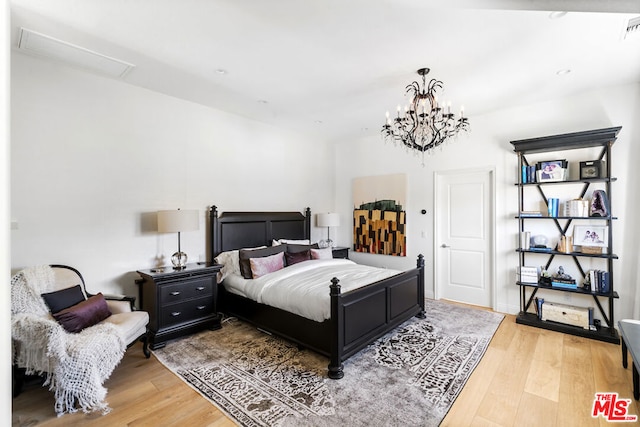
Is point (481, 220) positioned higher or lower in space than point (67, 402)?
higher

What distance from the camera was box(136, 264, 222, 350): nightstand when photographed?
309 cm

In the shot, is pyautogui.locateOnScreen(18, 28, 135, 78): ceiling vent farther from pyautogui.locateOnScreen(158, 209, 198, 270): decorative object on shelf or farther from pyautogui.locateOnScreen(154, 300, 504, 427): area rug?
pyautogui.locateOnScreen(154, 300, 504, 427): area rug

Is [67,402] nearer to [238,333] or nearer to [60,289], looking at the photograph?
[60,289]

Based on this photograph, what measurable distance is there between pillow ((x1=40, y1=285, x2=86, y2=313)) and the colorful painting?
4.25 m

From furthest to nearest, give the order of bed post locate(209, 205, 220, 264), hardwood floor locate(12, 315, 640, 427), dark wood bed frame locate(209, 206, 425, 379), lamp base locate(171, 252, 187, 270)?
bed post locate(209, 205, 220, 264)
lamp base locate(171, 252, 187, 270)
dark wood bed frame locate(209, 206, 425, 379)
hardwood floor locate(12, 315, 640, 427)

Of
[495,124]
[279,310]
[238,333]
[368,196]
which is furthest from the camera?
[368,196]

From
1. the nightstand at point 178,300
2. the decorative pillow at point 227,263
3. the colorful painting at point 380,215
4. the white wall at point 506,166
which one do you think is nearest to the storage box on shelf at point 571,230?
the white wall at point 506,166

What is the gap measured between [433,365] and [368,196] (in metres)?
3.34

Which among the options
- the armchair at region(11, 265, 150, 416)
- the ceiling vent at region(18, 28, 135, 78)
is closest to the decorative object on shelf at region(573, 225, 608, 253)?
the armchair at region(11, 265, 150, 416)

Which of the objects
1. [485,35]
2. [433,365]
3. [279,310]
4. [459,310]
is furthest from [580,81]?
[279,310]

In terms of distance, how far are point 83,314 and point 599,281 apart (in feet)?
17.3

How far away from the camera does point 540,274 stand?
381 cm

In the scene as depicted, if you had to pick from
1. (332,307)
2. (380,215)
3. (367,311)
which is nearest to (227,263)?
(332,307)
